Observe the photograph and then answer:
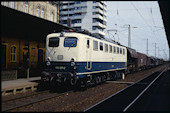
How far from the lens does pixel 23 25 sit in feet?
55.5

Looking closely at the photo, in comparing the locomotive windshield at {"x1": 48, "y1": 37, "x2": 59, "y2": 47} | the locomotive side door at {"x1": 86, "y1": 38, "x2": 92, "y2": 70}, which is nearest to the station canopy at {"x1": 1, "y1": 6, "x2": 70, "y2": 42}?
the locomotive windshield at {"x1": 48, "y1": 37, "x2": 59, "y2": 47}

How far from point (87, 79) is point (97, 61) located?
1.91m

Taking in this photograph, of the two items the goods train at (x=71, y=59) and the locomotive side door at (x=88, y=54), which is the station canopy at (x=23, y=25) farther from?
the locomotive side door at (x=88, y=54)

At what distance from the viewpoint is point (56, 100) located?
1101 centimetres

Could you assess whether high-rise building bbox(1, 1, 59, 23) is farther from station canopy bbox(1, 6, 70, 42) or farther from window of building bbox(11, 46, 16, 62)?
window of building bbox(11, 46, 16, 62)

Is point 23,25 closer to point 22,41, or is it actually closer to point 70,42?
point 22,41

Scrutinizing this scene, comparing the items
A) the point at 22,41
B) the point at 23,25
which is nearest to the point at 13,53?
the point at 22,41

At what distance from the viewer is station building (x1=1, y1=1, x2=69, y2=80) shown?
15.1m

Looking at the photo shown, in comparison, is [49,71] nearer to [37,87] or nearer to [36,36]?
[37,87]

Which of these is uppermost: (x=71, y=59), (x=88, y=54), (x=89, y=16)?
(x=89, y=16)

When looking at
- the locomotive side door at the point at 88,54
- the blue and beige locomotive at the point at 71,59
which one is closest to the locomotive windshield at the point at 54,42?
the blue and beige locomotive at the point at 71,59

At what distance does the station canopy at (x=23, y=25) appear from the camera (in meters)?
14.2

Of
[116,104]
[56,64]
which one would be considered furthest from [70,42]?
[116,104]

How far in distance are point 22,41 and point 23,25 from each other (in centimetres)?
182
